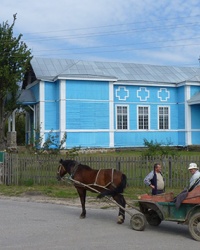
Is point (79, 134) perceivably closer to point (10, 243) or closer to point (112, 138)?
point (112, 138)

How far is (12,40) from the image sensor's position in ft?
89.8

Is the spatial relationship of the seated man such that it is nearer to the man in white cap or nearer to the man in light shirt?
the man in white cap

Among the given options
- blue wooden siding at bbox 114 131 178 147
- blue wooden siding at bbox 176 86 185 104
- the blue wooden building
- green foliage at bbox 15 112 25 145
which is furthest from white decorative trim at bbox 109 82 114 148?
green foliage at bbox 15 112 25 145

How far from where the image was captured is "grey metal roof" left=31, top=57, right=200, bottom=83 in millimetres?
29438

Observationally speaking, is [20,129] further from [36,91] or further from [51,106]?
[51,106]

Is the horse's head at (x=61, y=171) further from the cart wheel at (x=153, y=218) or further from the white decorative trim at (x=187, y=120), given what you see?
the white decorative trim at (x=187, y=120)

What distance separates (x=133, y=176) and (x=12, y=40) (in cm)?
1649

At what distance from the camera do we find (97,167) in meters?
15.1

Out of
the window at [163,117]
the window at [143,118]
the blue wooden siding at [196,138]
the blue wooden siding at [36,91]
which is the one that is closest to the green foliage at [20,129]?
the blue wooden siding at [36,91]

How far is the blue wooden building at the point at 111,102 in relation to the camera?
1118 inches

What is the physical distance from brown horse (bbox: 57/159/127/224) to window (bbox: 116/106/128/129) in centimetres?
2067

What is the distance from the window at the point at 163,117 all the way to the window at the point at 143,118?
3.84 ft

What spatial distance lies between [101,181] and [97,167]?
5.71m

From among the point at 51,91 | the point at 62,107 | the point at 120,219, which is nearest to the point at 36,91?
the point at 51,91
